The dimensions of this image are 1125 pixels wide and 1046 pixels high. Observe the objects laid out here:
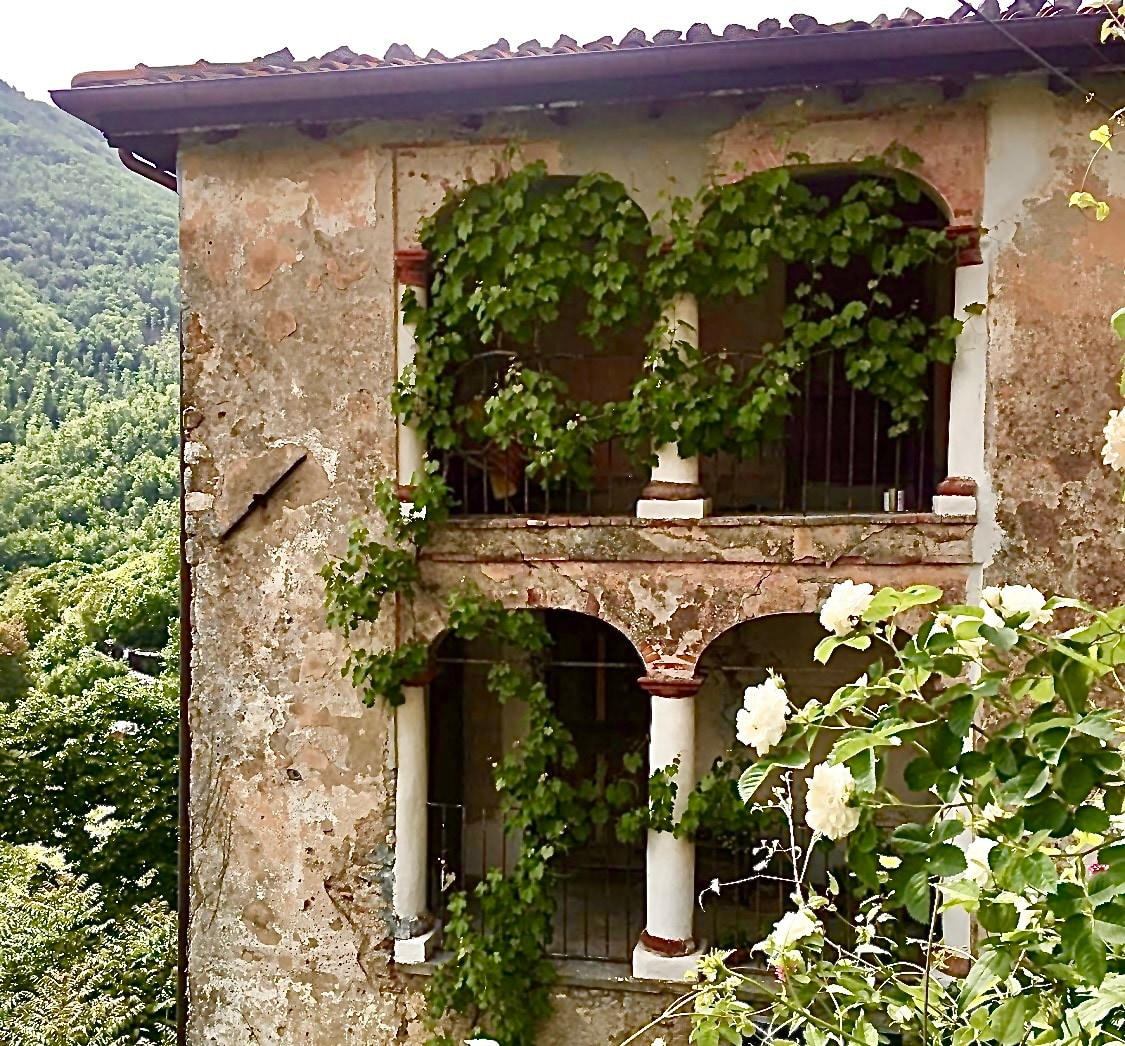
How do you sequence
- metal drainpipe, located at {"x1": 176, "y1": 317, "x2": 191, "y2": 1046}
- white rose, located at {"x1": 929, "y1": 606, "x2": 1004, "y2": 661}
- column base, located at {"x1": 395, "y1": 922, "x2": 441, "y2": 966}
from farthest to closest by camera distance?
metal drainpipe, located at {"x1": 176, "y1": 317, "x2": 191, "y2": 1046} → column base, located at {"x1": 395, "y1": 922, "x2": 441, "y2": 966} → white rose, located at {"x1": 929, "y1": 606, "x2": 1004, "y2": 661}

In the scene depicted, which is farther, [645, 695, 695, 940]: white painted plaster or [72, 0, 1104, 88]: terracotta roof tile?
[645, 695, 695, 940]: white painted plaster

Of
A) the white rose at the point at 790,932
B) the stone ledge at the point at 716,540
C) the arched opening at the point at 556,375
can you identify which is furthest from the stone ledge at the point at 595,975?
the white rose at the point at 790,932

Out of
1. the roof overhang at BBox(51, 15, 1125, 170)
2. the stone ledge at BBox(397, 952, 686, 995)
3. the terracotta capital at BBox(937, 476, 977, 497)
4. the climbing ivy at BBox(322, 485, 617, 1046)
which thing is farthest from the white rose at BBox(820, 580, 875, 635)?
the stone ledge at BBox(397, 952, 686, 995)

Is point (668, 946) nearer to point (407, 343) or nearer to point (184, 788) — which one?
point (184, 788)

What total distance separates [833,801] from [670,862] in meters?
4.23

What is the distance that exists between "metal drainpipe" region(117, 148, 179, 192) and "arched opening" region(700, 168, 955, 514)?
370 centimetres

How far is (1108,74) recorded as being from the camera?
5473mm

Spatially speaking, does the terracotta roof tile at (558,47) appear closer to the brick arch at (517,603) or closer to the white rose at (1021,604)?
the brick arch at (517,603)

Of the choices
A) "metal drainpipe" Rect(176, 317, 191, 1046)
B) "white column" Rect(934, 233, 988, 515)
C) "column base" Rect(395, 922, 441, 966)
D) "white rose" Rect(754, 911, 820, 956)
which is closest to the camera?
"white rose" Rect(754, 911, 820, 956)

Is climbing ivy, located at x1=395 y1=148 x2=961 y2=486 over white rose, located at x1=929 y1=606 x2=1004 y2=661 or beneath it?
over

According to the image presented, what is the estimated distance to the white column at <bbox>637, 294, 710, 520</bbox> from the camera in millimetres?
6133

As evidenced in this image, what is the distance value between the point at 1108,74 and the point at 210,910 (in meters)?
7.04

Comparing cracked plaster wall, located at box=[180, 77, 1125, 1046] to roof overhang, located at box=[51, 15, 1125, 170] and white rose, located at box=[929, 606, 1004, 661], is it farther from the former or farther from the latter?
white rose, located at box=[929, 606, 1004, 661]

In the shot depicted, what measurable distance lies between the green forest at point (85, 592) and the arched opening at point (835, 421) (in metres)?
7.23
